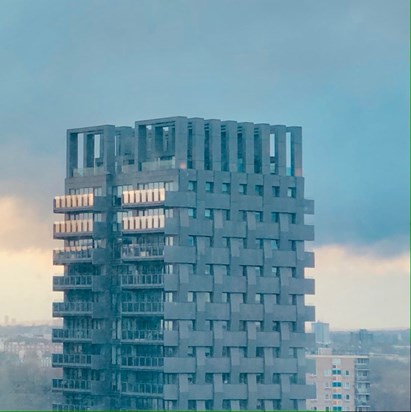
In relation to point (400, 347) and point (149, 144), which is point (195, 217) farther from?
point (400, 347)

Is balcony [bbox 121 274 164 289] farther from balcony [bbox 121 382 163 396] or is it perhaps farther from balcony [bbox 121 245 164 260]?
balcony [bbox 121 382 163 396]

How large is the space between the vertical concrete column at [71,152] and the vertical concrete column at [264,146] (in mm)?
1230

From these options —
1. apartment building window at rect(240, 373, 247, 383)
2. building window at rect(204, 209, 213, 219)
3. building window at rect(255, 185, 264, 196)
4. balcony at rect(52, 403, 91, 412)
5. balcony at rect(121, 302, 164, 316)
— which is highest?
building window at rect(255, 185, 264, 196)

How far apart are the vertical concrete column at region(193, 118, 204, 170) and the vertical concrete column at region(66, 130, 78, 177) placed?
82 centimetres

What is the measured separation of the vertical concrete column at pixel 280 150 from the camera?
17.7 meters

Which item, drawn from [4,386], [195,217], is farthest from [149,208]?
[4,386]

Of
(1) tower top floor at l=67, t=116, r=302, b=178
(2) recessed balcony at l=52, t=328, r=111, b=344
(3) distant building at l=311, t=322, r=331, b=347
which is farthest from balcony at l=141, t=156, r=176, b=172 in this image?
(3) distant building at l=311, t=322, r=331, b=347

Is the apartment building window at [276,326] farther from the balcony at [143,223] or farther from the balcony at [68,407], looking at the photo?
the balcony at [68,407]

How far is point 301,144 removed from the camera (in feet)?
57.9

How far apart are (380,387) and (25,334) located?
8.15 feet

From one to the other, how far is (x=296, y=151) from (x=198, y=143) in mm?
647

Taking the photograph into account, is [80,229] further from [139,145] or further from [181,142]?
[181,142]

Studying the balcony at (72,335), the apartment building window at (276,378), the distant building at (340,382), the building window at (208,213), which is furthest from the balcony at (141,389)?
the building window at (208,213)

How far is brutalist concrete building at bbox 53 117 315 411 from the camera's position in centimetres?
1772
